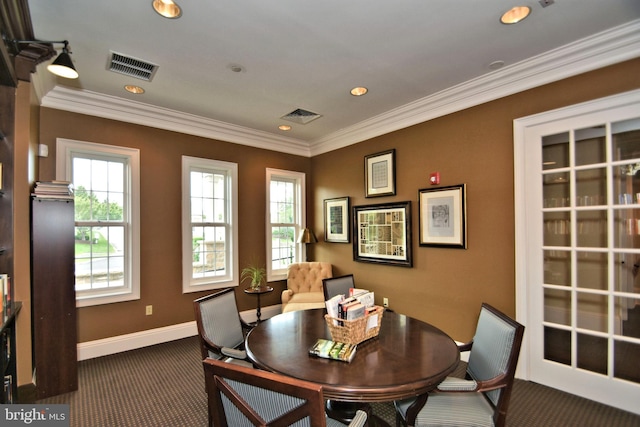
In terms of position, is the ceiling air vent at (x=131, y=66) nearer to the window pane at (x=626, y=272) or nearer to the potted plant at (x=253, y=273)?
the potted plant at (x=253, y=273)

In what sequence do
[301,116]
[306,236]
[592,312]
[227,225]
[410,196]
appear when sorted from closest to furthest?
1. [592,312]
2. [410,196]
3. [301,116]
4. [227,225]
5. [306,236]

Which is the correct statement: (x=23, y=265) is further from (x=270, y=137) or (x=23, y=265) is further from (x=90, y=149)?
(x=270, y=137)

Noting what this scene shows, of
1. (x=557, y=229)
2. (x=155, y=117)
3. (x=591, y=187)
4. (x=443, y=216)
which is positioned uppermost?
(x=155, y=117)

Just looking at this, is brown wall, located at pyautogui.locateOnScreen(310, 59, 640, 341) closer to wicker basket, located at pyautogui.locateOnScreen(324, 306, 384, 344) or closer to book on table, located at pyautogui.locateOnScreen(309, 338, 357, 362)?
wicker basket, located at pyautogui.locateOnScreen(324, 306, 384, 344)

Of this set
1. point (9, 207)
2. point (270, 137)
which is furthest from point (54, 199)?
point (270, 137)

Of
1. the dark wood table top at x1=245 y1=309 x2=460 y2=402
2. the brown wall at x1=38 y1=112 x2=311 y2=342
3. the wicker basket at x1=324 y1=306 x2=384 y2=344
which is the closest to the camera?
the dark wood table top at x1=245 y1=309 x2=460 y2=402

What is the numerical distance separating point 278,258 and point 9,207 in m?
3.23

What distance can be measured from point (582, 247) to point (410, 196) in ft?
5.56

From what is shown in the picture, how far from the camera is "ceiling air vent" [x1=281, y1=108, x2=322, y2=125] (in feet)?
12.9

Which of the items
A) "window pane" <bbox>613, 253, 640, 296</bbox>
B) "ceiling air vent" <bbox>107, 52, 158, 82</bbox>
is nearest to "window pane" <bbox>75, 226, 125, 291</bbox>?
"ceiling air vent" <bbox>107, 52, 158, 82</bbox>

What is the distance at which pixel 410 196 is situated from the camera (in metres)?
3.78

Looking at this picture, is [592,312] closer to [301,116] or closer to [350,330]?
[350,330]

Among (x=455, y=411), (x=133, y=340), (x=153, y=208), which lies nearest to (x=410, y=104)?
(x=455, y=411)

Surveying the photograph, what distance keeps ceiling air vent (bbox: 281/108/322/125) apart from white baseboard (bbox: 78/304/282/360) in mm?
3021
